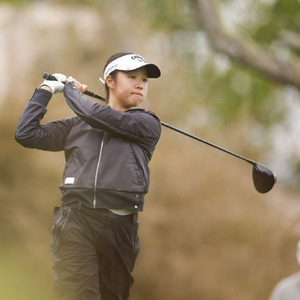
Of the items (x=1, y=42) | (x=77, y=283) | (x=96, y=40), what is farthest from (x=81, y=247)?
(x=96, y=40)

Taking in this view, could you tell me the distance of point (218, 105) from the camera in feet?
45.0

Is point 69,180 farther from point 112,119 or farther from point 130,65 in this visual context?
point 130,65

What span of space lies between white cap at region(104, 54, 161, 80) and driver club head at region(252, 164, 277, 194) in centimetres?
68

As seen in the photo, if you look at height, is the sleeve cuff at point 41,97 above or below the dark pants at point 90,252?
above

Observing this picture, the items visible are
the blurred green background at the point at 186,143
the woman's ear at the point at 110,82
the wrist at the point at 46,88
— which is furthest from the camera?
the blurred green background at the point at 186,143

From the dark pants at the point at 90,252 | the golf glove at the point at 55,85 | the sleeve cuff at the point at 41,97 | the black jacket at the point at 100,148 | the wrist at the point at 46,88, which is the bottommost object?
the dark pants at the point at 90,252

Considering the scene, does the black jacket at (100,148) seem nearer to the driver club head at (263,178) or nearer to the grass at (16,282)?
the driver club head at (263,178)

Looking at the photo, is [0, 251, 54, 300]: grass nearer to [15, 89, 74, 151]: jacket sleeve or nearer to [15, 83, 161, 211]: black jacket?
[15, 83, 161, 211]: black jacket

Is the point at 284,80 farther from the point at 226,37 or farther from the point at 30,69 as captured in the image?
the point at 30,69

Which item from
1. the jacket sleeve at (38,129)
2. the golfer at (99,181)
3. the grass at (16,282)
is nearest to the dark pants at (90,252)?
the golfer at (99,181)

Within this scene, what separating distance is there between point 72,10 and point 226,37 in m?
5.14

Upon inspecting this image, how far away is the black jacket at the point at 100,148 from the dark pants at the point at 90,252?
0.07 meters

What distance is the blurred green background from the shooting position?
443 inches

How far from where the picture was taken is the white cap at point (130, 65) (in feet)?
10.7
